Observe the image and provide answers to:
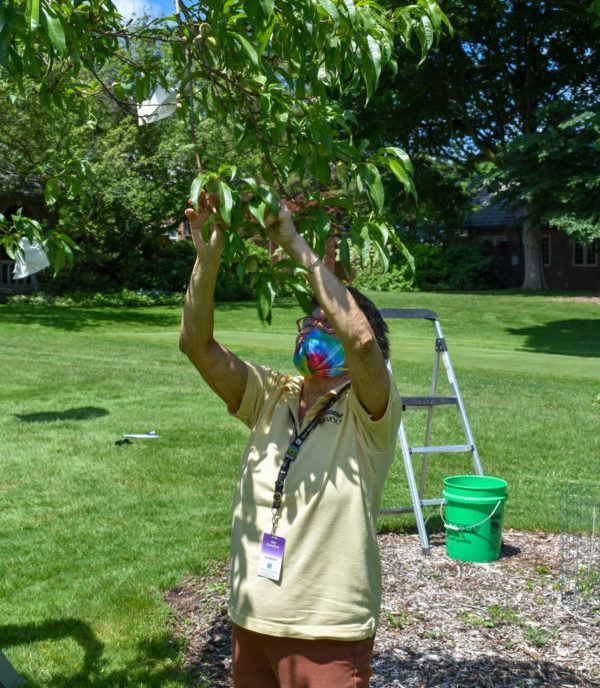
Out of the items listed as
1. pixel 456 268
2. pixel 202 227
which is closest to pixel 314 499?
pixel 202 227

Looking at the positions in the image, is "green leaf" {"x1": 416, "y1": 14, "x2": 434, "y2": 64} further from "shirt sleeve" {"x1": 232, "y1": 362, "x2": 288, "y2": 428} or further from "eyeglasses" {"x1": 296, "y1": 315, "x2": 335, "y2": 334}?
"shirt sleeve" {"x1": 232, "y1": 362, "x2": 288, "y2": 428}

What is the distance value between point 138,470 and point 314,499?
5764 mm

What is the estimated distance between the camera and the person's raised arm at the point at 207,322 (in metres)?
2.48

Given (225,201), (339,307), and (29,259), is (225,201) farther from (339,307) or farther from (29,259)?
(29,259)

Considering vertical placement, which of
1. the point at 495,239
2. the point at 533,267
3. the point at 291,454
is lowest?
the point at 291,454

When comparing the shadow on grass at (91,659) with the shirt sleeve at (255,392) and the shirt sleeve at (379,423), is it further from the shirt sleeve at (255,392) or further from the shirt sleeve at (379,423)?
the shirt sleeve at (379,423)

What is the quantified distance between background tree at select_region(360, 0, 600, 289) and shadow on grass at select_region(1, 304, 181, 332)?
9.40m

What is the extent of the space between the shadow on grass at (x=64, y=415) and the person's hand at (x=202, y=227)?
27.5 ft

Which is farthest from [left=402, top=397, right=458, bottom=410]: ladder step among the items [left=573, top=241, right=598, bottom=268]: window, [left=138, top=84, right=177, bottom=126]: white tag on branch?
[left=573, top=241, right=598, bottom=268]: window

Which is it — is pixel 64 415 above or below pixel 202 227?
below

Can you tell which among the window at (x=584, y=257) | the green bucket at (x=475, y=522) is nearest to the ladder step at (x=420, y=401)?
the green bucket at (x=475, y=522)

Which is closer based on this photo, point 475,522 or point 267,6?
point 267,6

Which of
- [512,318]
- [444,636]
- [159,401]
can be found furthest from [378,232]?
[512,318]

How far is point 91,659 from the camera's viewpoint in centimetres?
418
